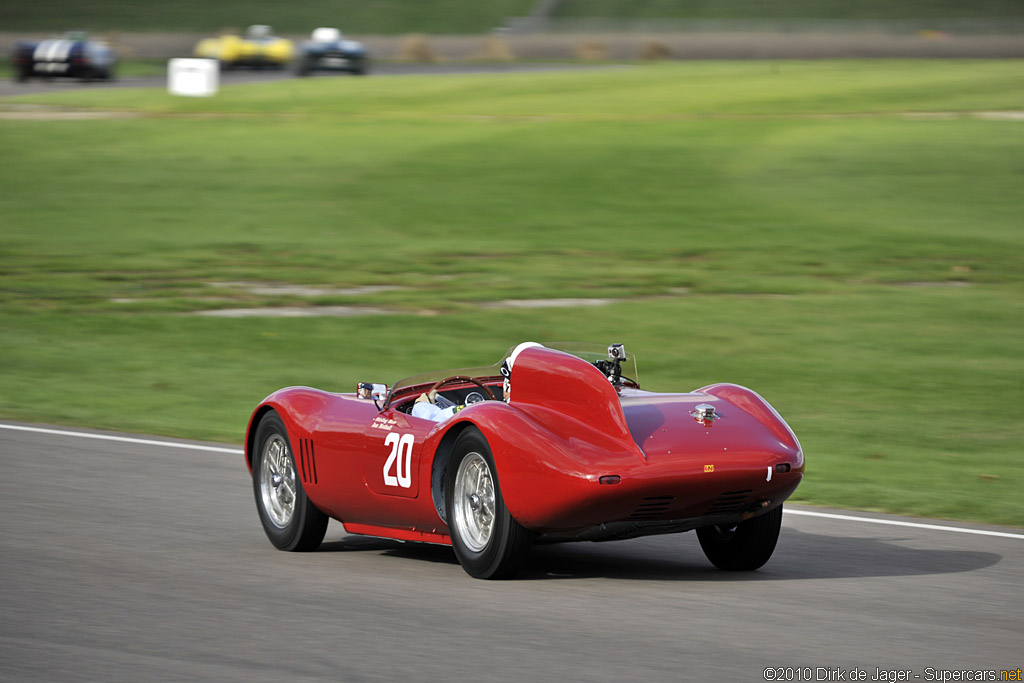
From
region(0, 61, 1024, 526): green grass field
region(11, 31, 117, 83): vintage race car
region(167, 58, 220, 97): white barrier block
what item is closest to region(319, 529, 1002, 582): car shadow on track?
region(0, 61, 1024, 526): green grass field

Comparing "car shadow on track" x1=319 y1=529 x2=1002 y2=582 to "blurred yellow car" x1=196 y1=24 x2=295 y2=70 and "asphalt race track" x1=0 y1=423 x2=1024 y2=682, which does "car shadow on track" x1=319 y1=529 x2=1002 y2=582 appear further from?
"blurred yellow car" x1=196 y1=24 x2=295 y2=70

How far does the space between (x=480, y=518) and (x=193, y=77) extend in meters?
37.0

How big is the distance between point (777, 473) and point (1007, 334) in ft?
35.2

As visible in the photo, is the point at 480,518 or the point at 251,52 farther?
the point at 251,52

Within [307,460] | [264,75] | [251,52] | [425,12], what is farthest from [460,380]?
[425,12]

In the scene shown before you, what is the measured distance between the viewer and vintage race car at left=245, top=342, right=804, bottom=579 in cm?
705

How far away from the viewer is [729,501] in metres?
7.23

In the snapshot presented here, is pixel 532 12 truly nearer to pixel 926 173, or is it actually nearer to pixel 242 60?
pixel 242 60

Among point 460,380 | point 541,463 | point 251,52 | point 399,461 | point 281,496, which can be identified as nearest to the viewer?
point 541,463

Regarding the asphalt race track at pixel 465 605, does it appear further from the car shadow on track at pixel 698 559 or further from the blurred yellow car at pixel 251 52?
the blurred yellow car at pixel 251 52

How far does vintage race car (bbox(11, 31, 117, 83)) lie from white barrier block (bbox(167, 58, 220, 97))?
19.4 ft

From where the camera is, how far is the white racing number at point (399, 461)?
7859 mm

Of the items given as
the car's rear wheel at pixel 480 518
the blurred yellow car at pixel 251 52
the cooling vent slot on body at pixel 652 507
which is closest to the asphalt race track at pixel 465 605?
the car's rear wheel at pixel 480 518

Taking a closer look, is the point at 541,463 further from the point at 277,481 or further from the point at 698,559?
the point at 277,481
